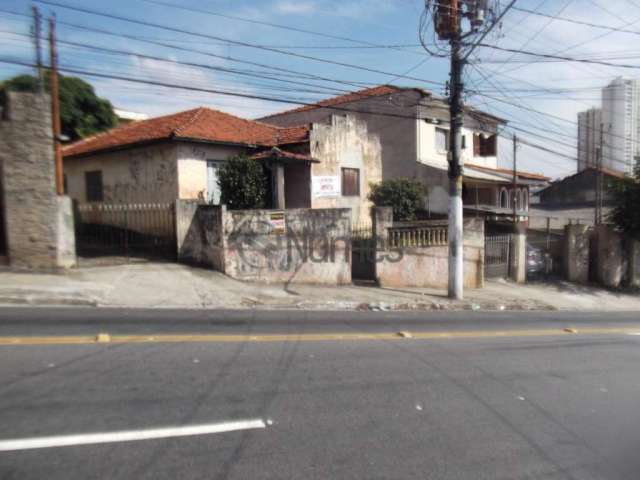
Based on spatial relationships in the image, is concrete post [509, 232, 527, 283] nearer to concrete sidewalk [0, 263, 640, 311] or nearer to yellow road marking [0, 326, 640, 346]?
concrete sidewalk [0, 263, 640, 311]

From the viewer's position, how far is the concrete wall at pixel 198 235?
42.7 feet

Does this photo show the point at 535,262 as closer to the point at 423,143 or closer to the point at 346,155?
the point at 423,143

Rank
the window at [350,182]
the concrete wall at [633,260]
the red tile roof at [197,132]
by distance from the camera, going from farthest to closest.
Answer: the concrete wall at [633,260]
the window at [350,182]
the red tile roof at [197,132]

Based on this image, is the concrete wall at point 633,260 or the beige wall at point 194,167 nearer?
the beige wall at point 194,167

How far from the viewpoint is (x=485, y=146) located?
27812 mm

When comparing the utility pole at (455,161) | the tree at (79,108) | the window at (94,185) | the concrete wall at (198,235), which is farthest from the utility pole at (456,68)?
the tree at (79,108)

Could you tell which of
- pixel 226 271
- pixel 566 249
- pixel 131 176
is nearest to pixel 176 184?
pixel 131 176

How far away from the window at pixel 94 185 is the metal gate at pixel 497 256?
1453cm

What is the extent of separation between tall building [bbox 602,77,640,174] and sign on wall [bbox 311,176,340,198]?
12444 millimetres

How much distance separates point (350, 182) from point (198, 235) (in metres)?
8.12

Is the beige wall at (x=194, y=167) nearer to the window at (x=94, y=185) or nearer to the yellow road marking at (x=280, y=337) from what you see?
the window at (x=94, y=185)

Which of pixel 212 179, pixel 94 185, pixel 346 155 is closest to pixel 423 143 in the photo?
pixel 346 155

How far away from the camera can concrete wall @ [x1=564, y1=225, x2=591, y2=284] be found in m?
18.8

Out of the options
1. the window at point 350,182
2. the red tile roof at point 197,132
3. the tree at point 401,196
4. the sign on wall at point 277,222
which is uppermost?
the red tile roof at point 197,132
